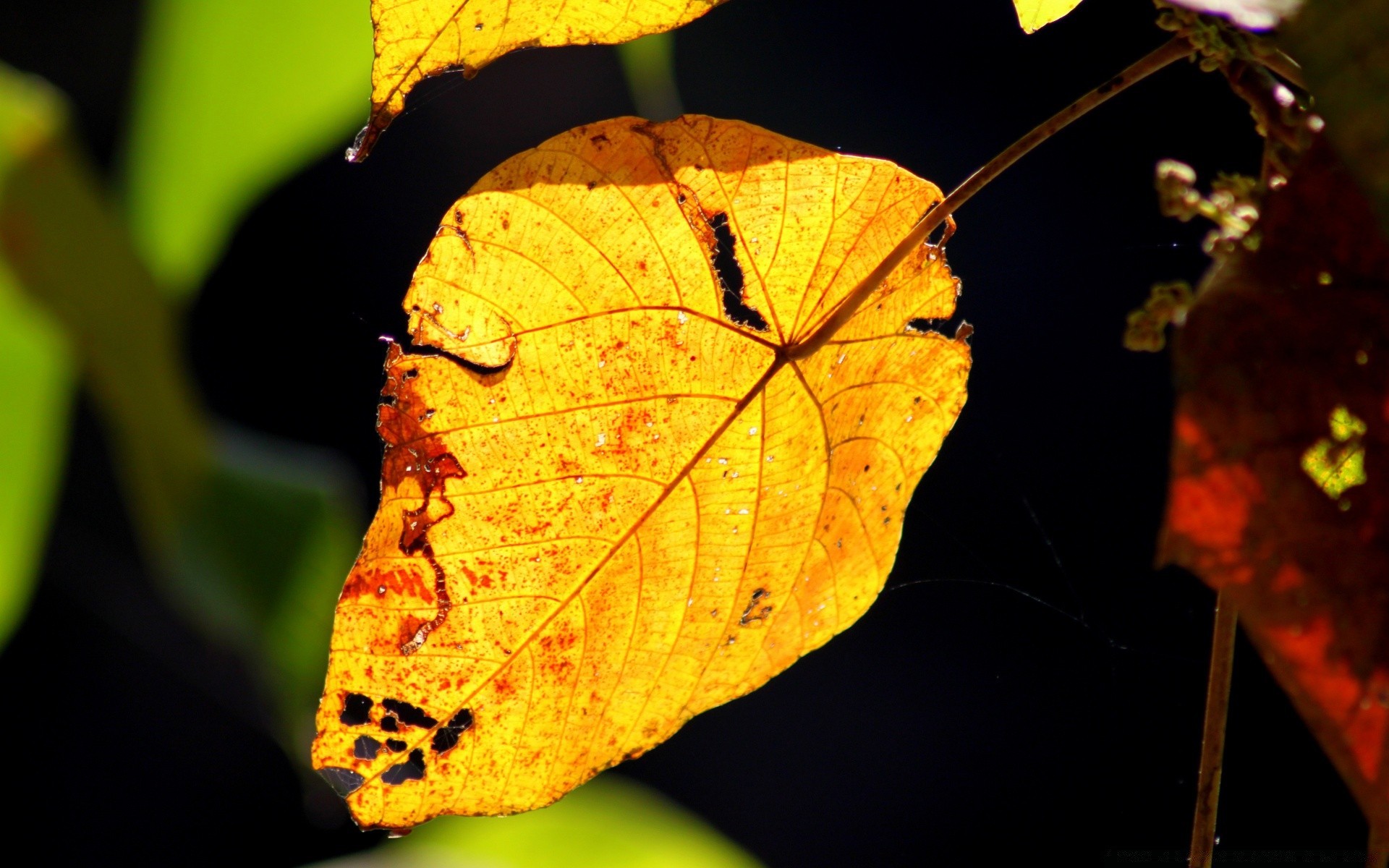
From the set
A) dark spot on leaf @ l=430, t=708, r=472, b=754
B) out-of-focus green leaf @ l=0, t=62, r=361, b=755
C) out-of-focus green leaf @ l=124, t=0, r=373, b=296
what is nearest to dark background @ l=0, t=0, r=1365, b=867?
out-of-focus green leaf @ l=124, t=0, r=373, b=296

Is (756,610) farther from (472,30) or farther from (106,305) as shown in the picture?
(106,305)

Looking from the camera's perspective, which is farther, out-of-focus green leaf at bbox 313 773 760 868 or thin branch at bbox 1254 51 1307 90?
out-of-focus green leaf at bbox 313 773 760 868

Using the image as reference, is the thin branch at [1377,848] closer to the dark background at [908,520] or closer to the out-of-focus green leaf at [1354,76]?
the out-of-focus green leaf at [1354,76]

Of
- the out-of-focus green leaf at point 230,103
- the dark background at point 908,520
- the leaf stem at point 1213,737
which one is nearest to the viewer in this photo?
the leaf stem at point 1213,737

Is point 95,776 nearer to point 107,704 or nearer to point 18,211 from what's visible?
point 107,704

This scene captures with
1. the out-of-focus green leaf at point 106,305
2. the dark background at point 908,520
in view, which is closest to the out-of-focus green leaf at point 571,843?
the dark background at point 908,520

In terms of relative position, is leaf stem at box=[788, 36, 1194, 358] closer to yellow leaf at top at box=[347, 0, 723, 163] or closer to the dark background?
yellow leaf at top at box=[347, 0, 723, 163]

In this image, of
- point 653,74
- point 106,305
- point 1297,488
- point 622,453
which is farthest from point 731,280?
point 106,305

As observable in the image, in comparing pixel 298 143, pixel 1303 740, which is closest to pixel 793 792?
pixel 1303 740
